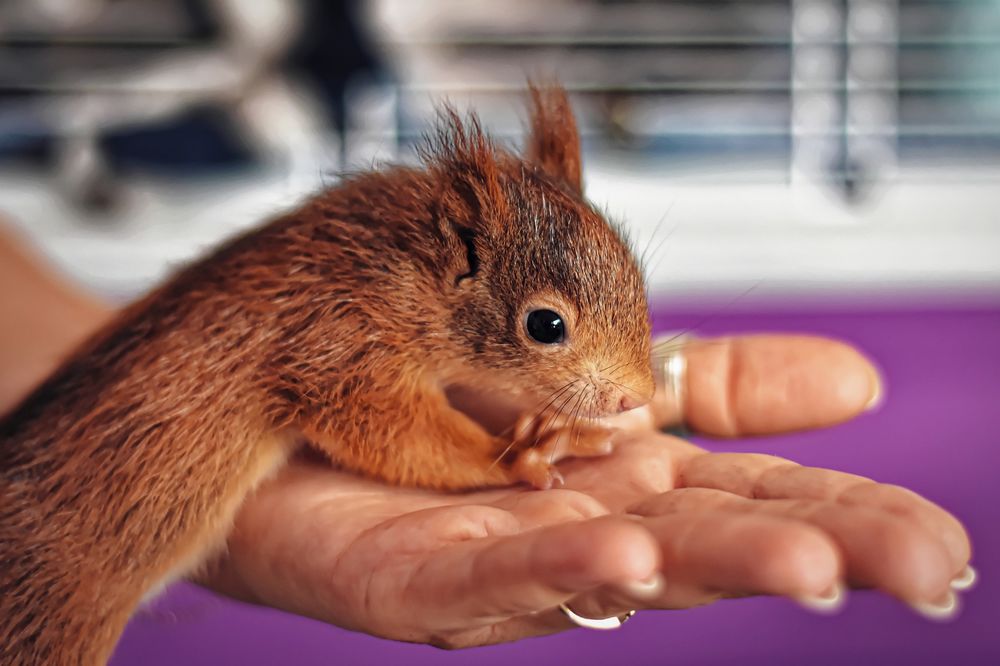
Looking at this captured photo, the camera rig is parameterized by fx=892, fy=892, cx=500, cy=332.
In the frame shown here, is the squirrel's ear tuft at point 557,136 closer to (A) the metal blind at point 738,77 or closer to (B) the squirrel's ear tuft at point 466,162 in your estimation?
(B) the squirrel's ear tuft at point 466,162

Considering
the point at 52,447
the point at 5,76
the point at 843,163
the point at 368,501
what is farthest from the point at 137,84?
the point at 843,163

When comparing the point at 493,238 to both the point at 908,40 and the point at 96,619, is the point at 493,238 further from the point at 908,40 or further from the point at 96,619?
the point at 908,40

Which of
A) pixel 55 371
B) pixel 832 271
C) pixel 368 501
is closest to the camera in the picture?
pixel 368 501

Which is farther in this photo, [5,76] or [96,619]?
[5,76]

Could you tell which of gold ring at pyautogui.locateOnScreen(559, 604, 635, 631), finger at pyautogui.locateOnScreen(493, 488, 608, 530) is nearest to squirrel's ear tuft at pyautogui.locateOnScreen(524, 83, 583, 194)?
finger at pyautogui.locateOnScreen(493, 488, 608, 530)

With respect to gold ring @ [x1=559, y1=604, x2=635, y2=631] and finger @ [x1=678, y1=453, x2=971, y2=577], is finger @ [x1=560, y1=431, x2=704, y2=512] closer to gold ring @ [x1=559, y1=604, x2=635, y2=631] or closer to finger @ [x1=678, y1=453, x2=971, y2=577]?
finger @ [x1=678, y1=453, x2=971, y2=577]

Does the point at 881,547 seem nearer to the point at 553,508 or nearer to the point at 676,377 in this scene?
the point at 553,508
